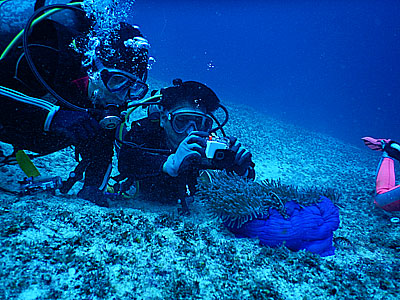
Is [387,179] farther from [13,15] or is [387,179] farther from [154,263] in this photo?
[13,15]

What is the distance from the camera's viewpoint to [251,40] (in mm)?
151000

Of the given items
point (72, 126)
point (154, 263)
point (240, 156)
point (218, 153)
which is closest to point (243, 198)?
point (218, 153)

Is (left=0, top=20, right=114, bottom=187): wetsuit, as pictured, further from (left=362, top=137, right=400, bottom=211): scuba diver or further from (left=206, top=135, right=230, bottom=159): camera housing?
(left=362, top=137, right=400, bottom=211): scuba diver

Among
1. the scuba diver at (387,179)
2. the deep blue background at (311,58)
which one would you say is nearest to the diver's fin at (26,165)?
the scuba diver at (387,179)

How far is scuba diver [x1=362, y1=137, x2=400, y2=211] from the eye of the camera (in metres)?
3.59

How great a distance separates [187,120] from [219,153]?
0.89 metres

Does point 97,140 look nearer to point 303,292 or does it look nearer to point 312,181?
point 303,292

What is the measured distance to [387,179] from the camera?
4.25 metres

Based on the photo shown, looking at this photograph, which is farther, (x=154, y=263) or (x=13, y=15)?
(x=13, y=15)

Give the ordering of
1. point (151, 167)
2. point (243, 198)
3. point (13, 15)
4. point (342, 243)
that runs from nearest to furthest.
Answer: point (243, 198), point (13, 15), point (342, 243), point (151, 167)

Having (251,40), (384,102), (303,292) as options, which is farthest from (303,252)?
(251,40)

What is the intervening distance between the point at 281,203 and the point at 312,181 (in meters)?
4.75

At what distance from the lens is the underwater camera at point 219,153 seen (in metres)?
2.52

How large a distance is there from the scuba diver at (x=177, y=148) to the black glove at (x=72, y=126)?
27.2 inches
